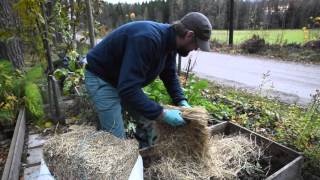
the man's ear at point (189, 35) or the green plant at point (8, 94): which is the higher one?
the man's ear at point (189, 35)

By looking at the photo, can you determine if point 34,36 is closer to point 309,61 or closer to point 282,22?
point 309,61

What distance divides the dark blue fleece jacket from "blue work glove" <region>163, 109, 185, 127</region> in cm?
6

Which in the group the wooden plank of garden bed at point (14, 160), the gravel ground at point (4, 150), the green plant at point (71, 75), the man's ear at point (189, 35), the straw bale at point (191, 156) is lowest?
the gravel ground at point (4, 150)

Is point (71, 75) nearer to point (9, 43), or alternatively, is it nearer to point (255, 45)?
point (9, 43)

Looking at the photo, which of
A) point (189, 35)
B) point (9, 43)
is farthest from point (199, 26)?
point (9, 43)

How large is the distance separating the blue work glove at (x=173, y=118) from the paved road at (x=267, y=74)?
162 inches

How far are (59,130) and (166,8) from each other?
19286mm

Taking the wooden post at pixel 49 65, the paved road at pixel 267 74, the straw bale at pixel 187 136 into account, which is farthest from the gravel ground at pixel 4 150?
the paved road at pixel 267 74

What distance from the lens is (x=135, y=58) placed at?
2.28 meters

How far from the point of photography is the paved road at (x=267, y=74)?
712 cm

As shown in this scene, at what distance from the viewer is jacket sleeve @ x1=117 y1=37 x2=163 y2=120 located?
2.29m

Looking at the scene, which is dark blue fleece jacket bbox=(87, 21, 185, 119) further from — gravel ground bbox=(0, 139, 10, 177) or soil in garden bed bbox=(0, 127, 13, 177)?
soil in garden bed bbox=(0, 127, 13, 177)

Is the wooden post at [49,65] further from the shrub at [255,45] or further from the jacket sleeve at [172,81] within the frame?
the shrub at [255,45]

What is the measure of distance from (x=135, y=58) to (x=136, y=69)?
0.28 ft
